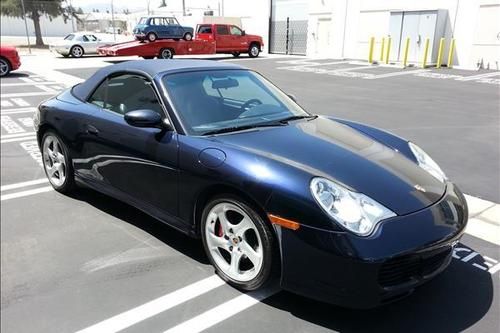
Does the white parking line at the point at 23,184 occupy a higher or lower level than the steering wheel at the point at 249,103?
lower

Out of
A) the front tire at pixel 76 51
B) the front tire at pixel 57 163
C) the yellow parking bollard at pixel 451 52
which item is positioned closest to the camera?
the front tire at pixel 57 163

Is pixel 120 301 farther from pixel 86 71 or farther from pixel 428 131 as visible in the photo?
pixel 86 71

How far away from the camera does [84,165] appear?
13.0 ft

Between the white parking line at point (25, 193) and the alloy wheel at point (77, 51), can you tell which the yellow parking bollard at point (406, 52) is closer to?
the alloy wheel at point (77, 51)

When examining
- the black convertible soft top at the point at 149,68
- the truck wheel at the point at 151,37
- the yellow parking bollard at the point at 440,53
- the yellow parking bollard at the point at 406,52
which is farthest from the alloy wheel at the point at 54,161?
the truck wheel at the point at 151,37

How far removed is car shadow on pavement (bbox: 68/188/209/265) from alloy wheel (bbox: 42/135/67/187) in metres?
0.22

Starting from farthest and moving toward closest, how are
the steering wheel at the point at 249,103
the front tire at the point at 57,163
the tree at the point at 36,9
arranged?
the tree at the point at 36,9 < the front tire at the point at 57,163 < the steering wheel at the point at 249,103

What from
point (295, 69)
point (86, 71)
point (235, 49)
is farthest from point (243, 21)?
point (86, 71)

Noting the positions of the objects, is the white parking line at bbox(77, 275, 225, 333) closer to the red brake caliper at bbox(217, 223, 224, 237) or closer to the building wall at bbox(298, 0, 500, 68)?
the red brake caliper at bbox(217, 223, 224, 237)

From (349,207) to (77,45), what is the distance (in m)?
24.8

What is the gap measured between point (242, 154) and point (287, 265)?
73 cm

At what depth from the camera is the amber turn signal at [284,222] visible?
241 cm

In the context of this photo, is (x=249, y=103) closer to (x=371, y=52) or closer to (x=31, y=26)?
(x=371, y=52)

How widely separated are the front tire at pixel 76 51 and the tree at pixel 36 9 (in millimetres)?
12744
